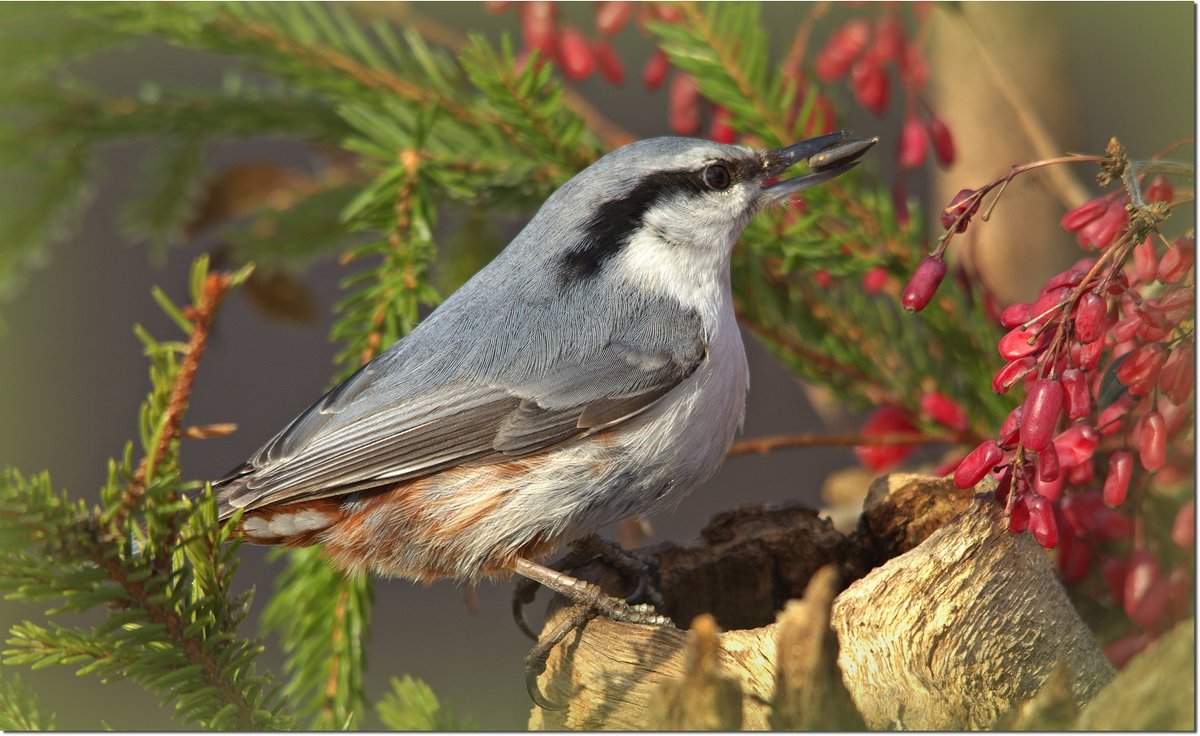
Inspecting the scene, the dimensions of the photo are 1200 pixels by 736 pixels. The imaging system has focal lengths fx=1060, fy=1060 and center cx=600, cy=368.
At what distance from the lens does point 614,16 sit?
1.94 meters

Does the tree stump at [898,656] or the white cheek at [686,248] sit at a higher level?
the white cheek at [686,248]

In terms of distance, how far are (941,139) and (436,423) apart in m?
0.99

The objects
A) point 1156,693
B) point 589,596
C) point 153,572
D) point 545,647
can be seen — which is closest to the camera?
point 1156,693

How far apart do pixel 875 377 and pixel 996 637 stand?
76 cm

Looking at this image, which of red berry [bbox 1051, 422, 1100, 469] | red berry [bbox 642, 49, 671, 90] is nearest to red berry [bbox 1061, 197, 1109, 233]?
red berry [bbox 1051, 422, 1100, 469]

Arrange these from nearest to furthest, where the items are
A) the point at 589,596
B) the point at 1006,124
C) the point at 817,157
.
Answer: the point at 589,596, the point at 817,157, the point at 1006,124

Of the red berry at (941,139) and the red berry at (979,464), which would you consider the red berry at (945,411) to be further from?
Result: the red berry at (979,464)

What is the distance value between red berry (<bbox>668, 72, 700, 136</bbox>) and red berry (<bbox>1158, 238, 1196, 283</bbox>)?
1.05 meters

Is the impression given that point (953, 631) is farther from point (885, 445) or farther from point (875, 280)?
point (875, 280)

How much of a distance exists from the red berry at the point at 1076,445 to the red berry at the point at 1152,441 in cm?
5

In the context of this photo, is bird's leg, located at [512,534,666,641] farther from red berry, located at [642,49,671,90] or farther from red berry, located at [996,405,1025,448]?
red berry, located at [642,49,671,90]

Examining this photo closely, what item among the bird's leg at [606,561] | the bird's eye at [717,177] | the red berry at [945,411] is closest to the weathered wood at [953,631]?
the bird's leg at [606,561]

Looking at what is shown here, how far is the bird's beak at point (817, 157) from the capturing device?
1699 mm

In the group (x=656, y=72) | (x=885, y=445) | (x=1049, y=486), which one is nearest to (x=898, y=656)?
(x=1049, y=486)
